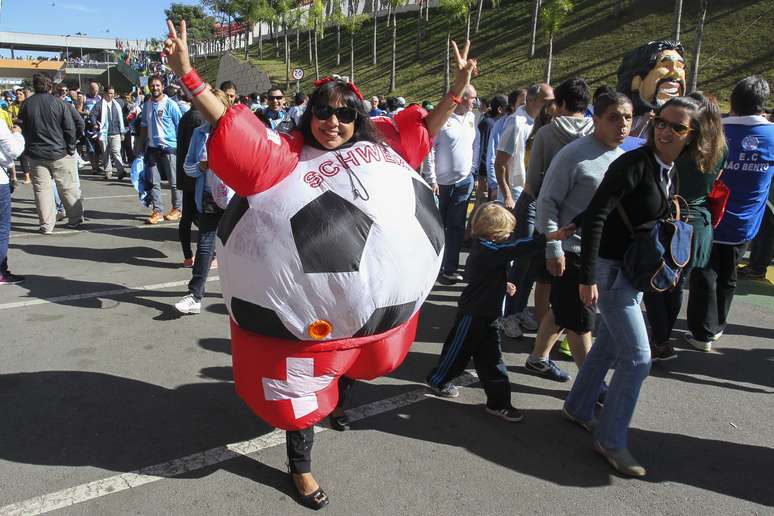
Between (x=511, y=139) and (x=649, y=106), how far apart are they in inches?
44.5

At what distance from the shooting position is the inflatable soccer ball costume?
2246mm

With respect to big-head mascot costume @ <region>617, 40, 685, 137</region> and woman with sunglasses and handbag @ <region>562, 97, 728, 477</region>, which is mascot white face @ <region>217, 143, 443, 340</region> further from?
Result: big-head mascot costume @ <region>617, 40, 685, 137</region>

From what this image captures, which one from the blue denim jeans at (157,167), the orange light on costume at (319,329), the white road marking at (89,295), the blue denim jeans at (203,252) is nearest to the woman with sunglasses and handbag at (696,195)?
the orange light on costume at (319,329)

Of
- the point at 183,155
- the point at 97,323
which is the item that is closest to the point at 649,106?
the point at 183,155

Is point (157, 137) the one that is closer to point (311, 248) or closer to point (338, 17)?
point (311, 248)

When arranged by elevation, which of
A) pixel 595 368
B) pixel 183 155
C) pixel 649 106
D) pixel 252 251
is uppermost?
pixel 649 106

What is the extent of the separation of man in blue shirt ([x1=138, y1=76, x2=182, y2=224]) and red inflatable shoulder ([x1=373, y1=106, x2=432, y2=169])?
242 inches

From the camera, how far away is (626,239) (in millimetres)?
2838

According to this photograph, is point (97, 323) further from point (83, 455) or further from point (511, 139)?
point (511, 139)

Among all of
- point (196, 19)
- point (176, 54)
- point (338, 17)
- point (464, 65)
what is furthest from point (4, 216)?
point (196, 19)

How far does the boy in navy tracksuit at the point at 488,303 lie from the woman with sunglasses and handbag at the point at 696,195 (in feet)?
2.83

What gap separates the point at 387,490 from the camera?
2736mm

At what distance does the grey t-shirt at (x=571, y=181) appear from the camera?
3.37 meters

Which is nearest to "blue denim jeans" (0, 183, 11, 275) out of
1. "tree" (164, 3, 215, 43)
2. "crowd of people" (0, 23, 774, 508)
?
"crowd of people" (0, 23, 774, 508)
